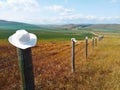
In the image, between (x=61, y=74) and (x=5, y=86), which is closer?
(x=5, y=86)

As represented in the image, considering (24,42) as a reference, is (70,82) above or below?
below

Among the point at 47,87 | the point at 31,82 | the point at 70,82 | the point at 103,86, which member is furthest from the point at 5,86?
the point at 31,82

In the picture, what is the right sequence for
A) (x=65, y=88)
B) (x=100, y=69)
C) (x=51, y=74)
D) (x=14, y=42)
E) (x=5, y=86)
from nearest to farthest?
(x=14, y=42), (x=65, y=88), (x=5, y=86), (x=51, y=74), (x=100, y=69)

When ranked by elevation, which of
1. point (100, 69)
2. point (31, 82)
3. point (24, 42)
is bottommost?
point (100, 69)

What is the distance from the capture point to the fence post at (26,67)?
15.6 feet

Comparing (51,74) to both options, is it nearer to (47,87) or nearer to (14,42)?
(47,87)

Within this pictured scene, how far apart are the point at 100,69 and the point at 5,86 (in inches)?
180

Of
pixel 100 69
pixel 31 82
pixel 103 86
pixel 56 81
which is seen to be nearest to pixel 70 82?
pixel 56 81

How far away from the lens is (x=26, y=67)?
15.9ft

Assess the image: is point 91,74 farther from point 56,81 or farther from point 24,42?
point 24,42

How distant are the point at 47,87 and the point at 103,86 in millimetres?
1755

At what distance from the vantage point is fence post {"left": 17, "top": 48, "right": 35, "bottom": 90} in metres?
4.75

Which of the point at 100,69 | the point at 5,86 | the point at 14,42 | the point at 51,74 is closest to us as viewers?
the point at 14,42

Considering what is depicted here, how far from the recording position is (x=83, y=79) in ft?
32.6
